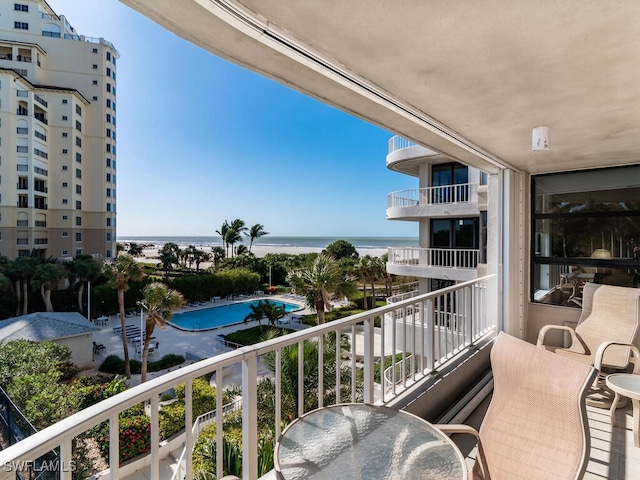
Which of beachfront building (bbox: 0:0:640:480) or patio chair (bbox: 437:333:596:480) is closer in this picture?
beachfront building (bbox: 0:0:640:480)

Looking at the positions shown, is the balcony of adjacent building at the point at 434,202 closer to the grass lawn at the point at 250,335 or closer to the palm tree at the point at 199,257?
the grass lawn at the point at 250,335

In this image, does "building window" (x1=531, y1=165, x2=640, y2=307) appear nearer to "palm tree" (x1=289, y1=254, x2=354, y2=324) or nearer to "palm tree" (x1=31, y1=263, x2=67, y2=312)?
"palm tree" (x1=289, y1=254, x2=354, y2=324)

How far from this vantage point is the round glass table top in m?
1.21

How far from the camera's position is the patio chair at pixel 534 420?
4.53ft

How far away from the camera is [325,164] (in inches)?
2069

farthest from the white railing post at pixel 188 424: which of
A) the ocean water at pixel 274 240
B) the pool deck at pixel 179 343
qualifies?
the ocean water at pixel 274 240

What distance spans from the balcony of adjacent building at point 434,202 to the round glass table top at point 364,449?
9681 mm

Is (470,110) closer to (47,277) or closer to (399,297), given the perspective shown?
(399,297)

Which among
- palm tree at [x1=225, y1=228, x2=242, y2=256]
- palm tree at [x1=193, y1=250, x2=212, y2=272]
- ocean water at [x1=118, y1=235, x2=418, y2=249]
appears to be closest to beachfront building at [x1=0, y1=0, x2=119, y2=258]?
palm tree at [x1=193, y1=250, x2=212, y2=272]

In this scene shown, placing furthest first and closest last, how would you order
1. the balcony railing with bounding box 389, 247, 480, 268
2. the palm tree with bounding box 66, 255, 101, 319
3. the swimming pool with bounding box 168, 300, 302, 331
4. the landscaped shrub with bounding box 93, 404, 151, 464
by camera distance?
the palm tree with bounding box 66, 255, 101, 319 < the swimming pool with bounding box 168, 300, 302, 331 < the balcony railing with bounding box 389, 247, 480, 268 < the landscaped shrub with bounding box 93, 404, 151, 464

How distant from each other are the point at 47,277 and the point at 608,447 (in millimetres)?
23557

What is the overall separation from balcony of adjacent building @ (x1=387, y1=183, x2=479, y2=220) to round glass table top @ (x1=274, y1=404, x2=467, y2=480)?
9681mm

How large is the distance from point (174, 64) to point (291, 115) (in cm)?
1632

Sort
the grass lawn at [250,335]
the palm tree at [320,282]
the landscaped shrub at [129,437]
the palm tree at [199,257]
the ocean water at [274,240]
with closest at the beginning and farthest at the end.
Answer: the landscaped shrub at [129,437] < the palm tree at [320,282] < the grass lawn at [250,335] < the palm tree at [199,257] < the ocean water at [274,240]
